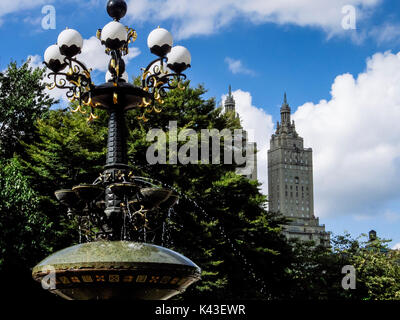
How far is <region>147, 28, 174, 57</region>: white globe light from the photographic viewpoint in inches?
487

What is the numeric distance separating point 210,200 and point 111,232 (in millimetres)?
20283

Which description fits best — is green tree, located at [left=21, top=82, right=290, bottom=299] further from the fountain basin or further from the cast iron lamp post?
the fountain basin

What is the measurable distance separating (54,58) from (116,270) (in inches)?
217

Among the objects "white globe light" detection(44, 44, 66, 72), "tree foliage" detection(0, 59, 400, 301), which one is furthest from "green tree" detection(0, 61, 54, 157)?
"white globe light" detection(44, 44, 66, 72)

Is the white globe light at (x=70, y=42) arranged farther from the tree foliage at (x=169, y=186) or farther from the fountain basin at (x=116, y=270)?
the tree foliage at (x=169, y=186)

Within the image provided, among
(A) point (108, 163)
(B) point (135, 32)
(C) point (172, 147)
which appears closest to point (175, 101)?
(C) point (172, 147)

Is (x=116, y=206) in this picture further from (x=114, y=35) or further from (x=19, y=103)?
(x=19, y=103)

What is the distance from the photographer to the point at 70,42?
39.1ft

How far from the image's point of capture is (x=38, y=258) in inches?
1004

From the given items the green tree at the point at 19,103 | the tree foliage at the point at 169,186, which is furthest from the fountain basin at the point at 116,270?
the green tree at the point at 19,103

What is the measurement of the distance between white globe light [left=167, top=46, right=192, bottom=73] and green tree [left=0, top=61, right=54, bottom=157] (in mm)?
22775

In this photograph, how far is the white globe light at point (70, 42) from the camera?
11898 mm

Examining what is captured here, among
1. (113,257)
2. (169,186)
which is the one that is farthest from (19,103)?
(113,257)
